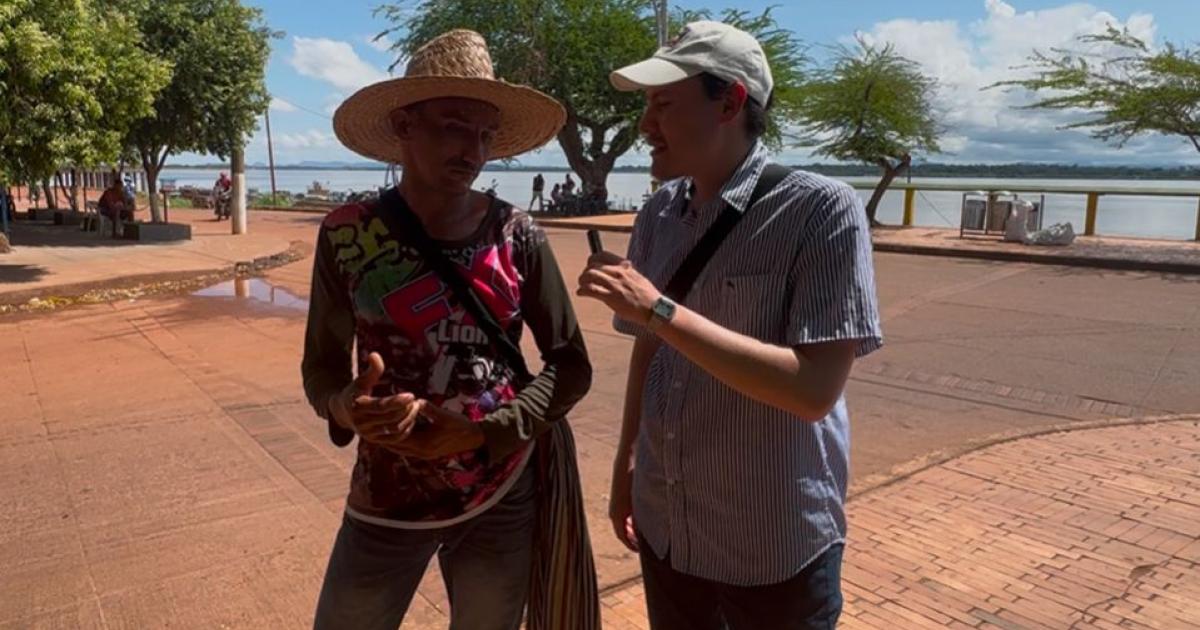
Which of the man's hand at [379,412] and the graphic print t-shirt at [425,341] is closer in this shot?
the man's hand at [379,412]

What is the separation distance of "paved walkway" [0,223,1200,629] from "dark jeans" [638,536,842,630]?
1317 mm

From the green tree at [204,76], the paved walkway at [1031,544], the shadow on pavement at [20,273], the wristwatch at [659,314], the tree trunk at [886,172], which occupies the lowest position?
the paved walkway at [1031,544]

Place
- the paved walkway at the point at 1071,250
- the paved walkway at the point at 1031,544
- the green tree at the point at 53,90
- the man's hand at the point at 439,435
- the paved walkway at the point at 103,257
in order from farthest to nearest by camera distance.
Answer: the paved walkway at the point at 1071,250 → the paved walkway at the point at 103,257 → the green tree at the point at 53,90 → the paved walkway at the point at 1031,544 → the man's hand at the point at 439,435

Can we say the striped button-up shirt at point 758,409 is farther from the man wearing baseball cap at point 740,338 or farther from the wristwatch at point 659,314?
the wristwatch at point 659,314

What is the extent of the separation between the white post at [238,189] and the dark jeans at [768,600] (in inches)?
809

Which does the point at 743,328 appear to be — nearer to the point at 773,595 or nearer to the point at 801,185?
the point at 801,185

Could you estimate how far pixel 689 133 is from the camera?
1.72 metres

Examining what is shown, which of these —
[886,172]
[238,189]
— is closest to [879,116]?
[886,172]

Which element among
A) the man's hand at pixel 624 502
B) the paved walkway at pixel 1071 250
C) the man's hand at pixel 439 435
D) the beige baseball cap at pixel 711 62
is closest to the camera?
the beige baseball cap at pixel 711 62

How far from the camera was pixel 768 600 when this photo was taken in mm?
1734

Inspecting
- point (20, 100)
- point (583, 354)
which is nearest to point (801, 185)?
point (583, 354)

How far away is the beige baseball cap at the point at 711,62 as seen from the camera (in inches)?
64.5

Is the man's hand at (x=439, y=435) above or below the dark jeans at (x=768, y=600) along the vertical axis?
above

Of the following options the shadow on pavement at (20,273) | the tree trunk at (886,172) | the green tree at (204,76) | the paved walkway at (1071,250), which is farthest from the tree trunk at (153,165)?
the tree trunk at (886,172)
